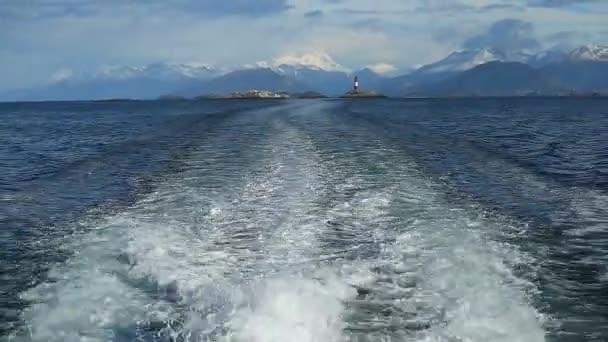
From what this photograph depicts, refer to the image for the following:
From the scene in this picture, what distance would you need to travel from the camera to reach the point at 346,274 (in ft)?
37.4

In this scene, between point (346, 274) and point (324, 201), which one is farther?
point (324, 201)

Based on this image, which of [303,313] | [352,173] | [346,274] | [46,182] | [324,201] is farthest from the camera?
[46,182]

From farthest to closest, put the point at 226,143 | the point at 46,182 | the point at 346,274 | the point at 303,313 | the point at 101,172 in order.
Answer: the point at 226,143, the point at 101,172, the point at 46,182, the point at 346,274, the point at 303,313

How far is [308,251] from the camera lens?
1281 cm

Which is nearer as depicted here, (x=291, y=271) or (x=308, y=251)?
(x=291, y=271)

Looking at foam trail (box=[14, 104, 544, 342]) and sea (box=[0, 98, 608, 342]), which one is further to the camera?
sea (box=[0, 98, 608, 342])

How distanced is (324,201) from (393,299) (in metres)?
7.25

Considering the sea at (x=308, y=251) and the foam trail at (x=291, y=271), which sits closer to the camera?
the foam trail at (x=291, y=271)

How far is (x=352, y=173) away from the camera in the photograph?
2186 cm

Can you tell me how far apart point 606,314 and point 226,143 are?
2458 centimetres

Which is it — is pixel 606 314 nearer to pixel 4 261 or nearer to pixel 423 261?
pixel 423 261

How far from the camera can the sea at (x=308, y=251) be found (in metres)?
9.30

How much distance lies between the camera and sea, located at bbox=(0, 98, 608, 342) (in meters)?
9.30

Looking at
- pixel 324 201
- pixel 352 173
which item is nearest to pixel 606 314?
pixel 324 201
